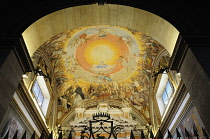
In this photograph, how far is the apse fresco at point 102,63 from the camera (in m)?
11.9

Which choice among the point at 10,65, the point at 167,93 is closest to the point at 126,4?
the point at 10,65

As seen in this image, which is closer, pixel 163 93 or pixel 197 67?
pixel 197 67

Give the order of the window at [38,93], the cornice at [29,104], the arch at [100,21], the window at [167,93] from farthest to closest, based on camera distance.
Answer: the window at [38,93]
the window at [167,93]
the cornice at [29,104]
the arch at [100,21]

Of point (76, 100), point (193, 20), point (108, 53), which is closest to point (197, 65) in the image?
point (193, 20)

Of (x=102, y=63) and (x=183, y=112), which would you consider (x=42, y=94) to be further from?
(x=183, y=112)

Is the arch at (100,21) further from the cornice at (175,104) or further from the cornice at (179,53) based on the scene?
the cornice at (175,104)

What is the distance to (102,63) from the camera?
13.9m

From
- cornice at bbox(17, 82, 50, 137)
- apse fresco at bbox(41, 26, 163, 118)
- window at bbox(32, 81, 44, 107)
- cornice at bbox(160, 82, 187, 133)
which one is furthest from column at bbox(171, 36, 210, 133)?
window at bbox(32, 81, 44, 107)

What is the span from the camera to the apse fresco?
1193cm

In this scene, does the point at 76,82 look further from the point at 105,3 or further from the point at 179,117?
the point at 105,3

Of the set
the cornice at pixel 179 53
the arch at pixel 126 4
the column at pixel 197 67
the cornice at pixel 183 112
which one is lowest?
the column at pixel 197 67

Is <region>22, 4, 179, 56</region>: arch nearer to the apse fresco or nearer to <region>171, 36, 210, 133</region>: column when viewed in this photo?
<region>171, 36, 210, 133</region>: column

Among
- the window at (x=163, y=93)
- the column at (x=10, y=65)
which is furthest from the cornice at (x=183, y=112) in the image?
the column at (x=10, y=65)

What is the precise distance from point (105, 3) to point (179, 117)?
267 inches
